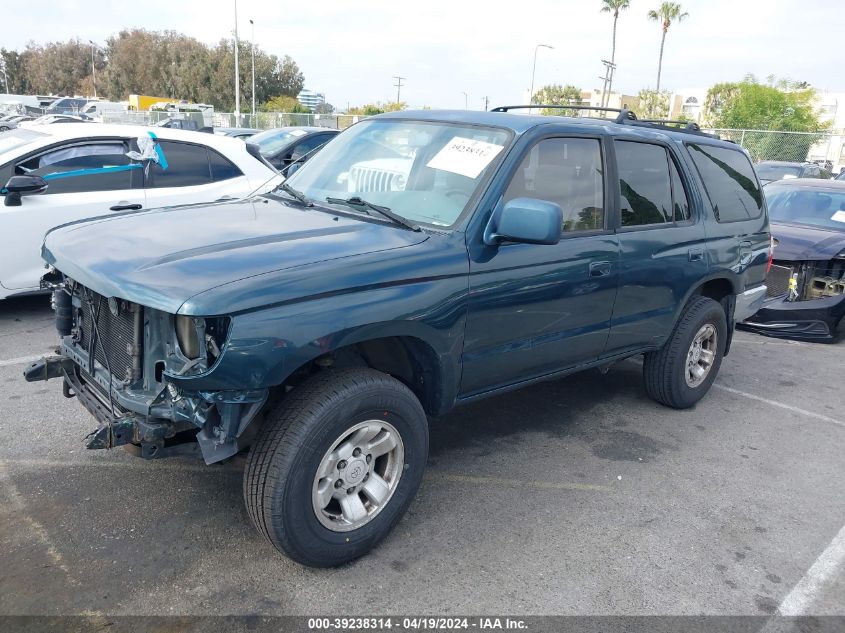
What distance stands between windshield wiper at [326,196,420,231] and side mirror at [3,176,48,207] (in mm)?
3357

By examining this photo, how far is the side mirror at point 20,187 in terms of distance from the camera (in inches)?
225

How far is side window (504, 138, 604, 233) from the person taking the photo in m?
3.66

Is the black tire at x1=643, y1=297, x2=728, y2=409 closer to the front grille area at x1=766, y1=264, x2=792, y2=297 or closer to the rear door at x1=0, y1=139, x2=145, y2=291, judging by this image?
the front grille area at x1=766, y1=264, x2=792, y2=297

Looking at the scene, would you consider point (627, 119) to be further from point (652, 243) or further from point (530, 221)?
point (530, 221)

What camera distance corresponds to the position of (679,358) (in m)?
4.88

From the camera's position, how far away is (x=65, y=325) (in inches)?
A: 135

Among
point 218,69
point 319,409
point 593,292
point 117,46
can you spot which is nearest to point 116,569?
point 319,409

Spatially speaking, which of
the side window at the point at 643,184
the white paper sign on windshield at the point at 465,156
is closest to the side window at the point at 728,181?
the side window at the point at 643,184

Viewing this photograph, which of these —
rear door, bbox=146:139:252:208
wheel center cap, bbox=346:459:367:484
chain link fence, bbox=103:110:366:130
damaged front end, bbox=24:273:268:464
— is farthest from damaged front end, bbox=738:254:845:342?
chain link fence, bbox=103:110:366:130

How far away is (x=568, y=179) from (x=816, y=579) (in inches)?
90.7

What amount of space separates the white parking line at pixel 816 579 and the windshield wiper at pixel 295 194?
2.95 metres

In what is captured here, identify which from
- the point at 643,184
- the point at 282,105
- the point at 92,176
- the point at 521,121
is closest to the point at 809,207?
the point at 643,184

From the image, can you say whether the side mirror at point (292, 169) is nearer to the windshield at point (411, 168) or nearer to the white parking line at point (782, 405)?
the windshield at point (411, 168)

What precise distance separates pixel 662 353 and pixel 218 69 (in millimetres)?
63444
